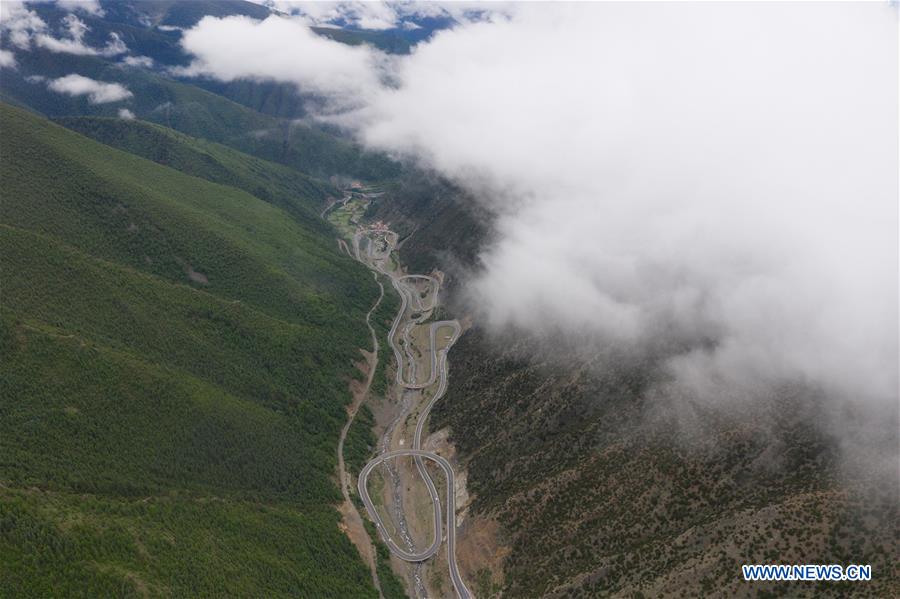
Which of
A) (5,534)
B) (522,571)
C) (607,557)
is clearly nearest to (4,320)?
(5,534)

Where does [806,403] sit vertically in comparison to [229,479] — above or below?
above

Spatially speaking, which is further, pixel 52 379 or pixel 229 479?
pixel 229 479

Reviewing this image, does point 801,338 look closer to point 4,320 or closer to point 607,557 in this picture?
point 607,557

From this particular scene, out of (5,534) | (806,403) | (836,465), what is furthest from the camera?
(806,403)

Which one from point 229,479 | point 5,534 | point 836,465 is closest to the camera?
point 5,534

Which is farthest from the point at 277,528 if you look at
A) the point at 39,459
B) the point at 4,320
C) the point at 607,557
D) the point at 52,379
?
the point at 4,320

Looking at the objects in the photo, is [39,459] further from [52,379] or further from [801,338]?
[801,338]

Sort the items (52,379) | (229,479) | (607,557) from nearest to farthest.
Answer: (607,557) → (52,379) → (229,479)

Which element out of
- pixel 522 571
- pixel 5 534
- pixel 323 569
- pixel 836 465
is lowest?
pixel 323 569

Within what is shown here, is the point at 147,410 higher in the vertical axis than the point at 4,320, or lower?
lower
